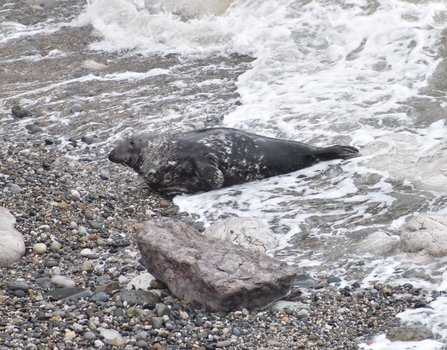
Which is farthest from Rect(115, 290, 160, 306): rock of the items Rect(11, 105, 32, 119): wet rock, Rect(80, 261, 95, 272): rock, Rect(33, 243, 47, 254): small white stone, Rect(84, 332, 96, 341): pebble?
Rect(11, 105, 32, 119): wet rock

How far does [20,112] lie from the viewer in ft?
26.6

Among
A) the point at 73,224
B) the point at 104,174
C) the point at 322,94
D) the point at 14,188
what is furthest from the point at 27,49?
the point at 73,224

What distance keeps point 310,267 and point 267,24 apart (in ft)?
22.6

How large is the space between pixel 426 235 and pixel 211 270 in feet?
4.99

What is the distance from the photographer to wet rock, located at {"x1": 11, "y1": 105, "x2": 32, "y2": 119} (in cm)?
811

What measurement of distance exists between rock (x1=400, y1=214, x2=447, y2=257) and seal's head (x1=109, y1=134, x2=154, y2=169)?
3.05m

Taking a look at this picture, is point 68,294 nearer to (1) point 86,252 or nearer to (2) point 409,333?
(1) point 86,252

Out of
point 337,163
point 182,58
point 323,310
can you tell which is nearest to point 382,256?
point 323,310

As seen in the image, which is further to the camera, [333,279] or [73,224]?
[73,224]

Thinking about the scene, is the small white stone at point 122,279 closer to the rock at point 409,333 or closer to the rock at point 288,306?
the rock at point 288,306

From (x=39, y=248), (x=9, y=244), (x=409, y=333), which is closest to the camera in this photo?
(x=409, y=333)

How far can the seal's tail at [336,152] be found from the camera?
21.6ft

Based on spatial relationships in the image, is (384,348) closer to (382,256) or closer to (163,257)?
(382,256)

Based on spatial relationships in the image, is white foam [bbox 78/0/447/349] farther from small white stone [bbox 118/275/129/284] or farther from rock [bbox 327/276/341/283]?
small white stone [bbox 118/275/129/284]
